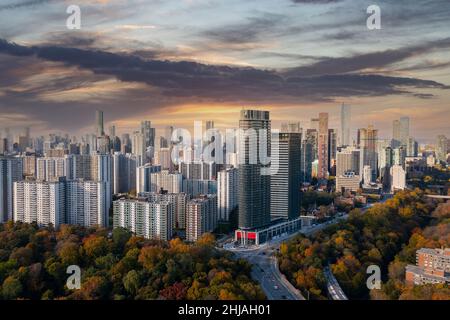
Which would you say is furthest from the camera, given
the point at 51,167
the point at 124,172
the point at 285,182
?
the point at 124,172

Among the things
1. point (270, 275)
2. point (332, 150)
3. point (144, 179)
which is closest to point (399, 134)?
point (332, 150)

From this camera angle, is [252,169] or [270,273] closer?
[270,273]

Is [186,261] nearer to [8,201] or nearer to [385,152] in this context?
[8,201]

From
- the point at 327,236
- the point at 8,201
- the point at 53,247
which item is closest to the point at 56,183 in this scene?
the point at 8,201

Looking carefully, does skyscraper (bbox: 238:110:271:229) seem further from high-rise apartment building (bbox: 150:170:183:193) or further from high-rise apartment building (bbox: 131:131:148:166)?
high-rise apartment building (bbox: 131:131:148:166)

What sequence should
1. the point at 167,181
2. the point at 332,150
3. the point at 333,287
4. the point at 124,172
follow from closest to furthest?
the point at 333,287
the point at 167,181
the point at 124,172
the point at 332,150

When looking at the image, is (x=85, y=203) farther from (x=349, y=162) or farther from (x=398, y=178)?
(x=349, y=162)

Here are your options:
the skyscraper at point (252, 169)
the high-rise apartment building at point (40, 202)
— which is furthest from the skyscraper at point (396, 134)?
the high-rise apartment building at point (40, 202)
